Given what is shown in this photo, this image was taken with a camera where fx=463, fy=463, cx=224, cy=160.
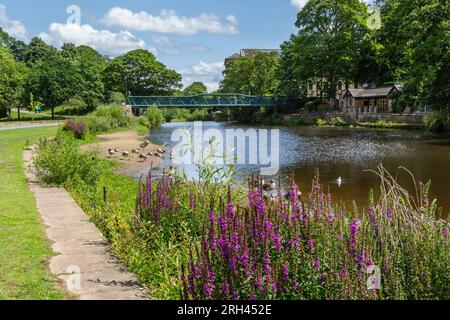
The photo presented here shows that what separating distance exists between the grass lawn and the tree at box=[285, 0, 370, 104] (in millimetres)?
57891

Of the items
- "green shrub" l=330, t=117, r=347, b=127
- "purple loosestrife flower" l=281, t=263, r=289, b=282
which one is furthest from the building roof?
"purple loosestrife flower" l=281, t=263, r=289, b=282

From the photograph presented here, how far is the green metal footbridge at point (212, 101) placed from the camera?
260 feet

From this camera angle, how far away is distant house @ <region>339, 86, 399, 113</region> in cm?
5984

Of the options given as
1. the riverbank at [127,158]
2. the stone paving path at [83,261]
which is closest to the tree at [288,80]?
the riverbank at [127,158]

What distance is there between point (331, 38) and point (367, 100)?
9970 mm

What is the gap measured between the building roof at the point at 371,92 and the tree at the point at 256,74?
834 inches

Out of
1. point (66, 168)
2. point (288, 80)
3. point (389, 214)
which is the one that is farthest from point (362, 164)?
point (288, 80)

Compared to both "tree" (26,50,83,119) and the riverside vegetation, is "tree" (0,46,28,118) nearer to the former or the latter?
"tree" (26,50,83,119)

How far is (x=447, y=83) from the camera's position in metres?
35.9

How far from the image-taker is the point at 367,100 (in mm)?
64438

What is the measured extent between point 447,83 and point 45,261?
36348 millimetres

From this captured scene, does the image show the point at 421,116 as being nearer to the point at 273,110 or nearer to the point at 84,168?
the point at 273,110

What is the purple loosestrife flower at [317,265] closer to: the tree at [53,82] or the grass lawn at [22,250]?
the grass lawn at [22,250]
